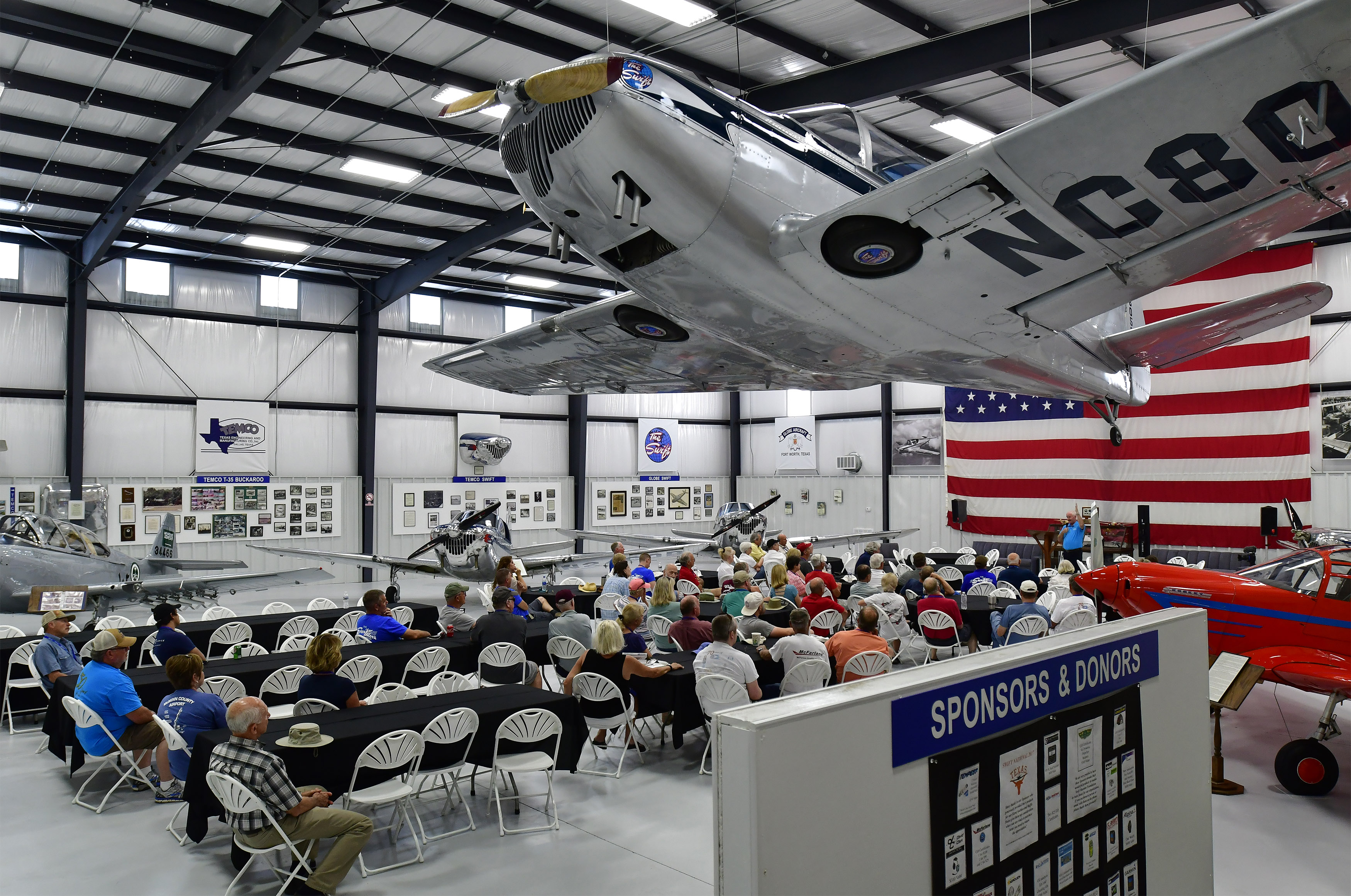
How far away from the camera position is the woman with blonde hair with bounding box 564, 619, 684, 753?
5.55 m

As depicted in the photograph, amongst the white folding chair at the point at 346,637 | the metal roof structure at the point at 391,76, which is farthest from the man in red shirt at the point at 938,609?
the white folding chair at the point at 346,637

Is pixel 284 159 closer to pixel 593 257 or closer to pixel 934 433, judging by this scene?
pixel 593 257

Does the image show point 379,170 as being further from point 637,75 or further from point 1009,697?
point 1009,697

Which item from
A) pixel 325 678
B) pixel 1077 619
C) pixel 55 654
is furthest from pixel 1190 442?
pixel 55 654

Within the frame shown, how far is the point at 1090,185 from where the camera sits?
3176 mm

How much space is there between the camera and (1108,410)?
26.3 ft

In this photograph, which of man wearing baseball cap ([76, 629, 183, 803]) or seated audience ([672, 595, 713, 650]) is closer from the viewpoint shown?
man wearing baseball cap ([76, 629, 183, 803])

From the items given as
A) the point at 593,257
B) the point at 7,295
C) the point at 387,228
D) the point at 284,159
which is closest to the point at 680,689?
the point at 593,257

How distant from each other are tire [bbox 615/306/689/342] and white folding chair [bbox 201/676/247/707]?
386 cm

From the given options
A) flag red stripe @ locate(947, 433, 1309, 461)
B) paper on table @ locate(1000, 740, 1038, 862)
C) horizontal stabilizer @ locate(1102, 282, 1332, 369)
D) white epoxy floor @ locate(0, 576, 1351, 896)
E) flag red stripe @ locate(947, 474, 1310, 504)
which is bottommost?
white epoxy floor @ locate(0, 576, 1351, 896)

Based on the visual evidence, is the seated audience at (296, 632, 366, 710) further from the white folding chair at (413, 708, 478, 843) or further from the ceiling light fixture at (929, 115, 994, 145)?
the ceiling light fixture at (929, 115, 994, 145)

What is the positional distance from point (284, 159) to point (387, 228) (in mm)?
2959

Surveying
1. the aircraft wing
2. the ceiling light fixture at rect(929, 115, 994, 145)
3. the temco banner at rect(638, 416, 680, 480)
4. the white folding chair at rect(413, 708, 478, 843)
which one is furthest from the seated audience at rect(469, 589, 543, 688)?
the temco banner at rect(638, 416, 680, 480)

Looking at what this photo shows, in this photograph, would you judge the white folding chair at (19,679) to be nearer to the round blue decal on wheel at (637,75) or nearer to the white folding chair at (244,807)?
the white folding chair at (244,807)
